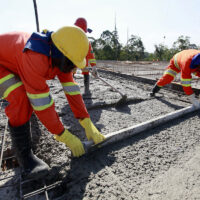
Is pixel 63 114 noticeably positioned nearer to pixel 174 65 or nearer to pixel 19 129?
pixel 19 129

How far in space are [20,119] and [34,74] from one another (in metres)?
0.53

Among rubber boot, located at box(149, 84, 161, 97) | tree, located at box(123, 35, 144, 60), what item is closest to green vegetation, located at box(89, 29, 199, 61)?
tree, located at box(123, 35, 144, 60)

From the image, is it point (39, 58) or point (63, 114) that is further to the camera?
point (63, 114)

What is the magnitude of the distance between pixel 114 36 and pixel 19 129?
126 ft

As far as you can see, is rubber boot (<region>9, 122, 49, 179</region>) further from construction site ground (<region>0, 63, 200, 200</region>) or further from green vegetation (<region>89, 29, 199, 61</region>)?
green vegetation (<region>89, 29, 199, 61</region>)

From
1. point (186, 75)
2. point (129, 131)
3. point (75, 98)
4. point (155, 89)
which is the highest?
point (186, 75)

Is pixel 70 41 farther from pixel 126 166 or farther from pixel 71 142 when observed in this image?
pixel 126 166

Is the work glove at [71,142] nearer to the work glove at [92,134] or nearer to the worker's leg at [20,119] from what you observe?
the work glove at [92,134]

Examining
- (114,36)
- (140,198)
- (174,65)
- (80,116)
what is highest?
(114,36)

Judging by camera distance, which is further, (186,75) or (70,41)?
(186,75)

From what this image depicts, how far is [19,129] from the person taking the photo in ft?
5.38

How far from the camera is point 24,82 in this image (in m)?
1.45

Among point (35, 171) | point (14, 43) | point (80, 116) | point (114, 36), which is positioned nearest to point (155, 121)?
point (80, 116)

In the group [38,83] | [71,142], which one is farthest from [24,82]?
[71,142]
